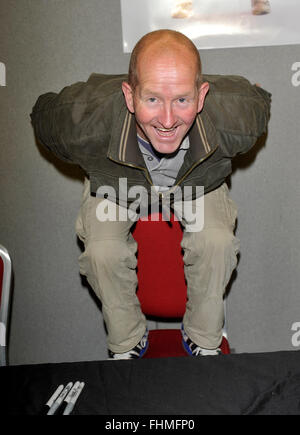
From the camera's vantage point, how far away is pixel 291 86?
5.64 ft

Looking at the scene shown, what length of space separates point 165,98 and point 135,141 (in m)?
0.20

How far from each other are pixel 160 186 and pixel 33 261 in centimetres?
69

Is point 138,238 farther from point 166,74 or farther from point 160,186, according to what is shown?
point 166,74

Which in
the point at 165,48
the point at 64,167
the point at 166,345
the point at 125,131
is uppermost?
the point at 165,48

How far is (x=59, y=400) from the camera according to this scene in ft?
Result: 2.82

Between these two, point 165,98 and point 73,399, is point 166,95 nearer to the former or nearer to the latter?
point 165,98

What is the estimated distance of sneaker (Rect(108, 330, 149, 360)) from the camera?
4.63 ft

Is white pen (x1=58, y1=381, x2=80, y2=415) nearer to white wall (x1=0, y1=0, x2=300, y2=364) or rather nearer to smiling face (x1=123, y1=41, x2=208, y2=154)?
smiling face (x1=123, y1=41, x2=208, y2=154)

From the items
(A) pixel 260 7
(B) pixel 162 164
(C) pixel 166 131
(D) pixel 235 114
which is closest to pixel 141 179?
(B) pixel 162 164

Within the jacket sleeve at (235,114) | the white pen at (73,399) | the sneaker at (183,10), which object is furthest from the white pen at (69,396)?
Result: the sneaker at (183,10)

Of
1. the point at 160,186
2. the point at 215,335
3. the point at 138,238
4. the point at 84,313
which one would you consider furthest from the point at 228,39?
the point at 84,313

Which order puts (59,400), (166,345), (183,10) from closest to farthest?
1. (59,400)
2. (166,345)
3. (183,10)

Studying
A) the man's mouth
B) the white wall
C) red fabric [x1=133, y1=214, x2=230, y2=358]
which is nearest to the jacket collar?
the man's mouth
